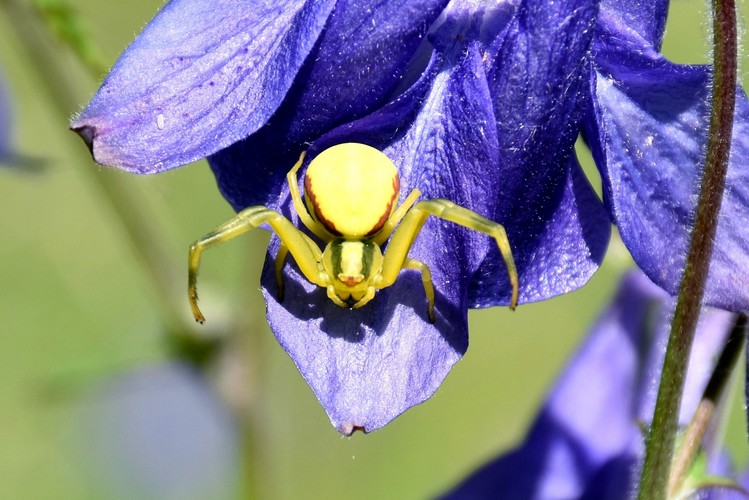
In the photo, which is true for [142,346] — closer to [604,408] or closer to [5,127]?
[5,127]

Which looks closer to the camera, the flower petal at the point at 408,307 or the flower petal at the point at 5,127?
the flower petal at the point at 408,307

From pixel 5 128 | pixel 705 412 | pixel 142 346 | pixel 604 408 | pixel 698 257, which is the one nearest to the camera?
pixel 698 257

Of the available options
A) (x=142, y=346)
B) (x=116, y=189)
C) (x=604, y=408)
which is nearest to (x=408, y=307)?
(x=604, y=408)

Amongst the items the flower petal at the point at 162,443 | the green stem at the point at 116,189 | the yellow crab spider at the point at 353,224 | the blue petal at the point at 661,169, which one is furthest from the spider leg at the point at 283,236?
the flower petal at the point at 162,443

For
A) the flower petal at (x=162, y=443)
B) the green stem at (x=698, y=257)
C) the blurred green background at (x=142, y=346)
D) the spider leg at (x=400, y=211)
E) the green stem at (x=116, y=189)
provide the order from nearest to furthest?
the green stem at (x=698, y=257), the spider leg at (x=400, y=211), the green stem at (x=116, y=189), the flower petal at (x=162, y=443), the blurred green background at (x=142, y=346)

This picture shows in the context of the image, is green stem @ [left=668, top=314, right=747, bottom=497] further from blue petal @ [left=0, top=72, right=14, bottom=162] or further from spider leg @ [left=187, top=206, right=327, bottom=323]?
blue petal @ [left=0, top=72, right=14, bottom=162]

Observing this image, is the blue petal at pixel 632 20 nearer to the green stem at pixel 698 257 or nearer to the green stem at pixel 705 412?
the green stem at pixel 698 257

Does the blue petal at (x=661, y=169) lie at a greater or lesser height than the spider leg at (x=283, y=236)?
lesser

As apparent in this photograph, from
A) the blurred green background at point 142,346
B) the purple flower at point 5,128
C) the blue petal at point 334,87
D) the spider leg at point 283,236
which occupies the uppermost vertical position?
the blue petal at point 334,87
